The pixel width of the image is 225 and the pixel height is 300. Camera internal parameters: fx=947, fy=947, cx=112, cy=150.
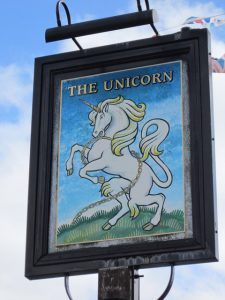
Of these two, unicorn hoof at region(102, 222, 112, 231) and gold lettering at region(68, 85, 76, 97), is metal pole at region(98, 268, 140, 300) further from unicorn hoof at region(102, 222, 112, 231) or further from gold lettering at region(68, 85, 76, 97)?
gold lettering at region(68, 85, 76, 97)

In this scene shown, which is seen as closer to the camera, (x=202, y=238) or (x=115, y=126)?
(x=202, y=238)

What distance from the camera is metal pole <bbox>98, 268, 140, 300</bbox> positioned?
25.5 ft

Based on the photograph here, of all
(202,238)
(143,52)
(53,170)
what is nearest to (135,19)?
(143,52)

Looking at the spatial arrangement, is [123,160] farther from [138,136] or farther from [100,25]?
[100,25]

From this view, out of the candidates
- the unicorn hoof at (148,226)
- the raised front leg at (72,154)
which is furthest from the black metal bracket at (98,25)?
the unicorn hoof at (148,226)

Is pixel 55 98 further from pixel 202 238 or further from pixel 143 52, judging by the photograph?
pixel 202 238

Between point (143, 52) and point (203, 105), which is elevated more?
point (143, 52)

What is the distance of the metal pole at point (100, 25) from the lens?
8914 millimetres

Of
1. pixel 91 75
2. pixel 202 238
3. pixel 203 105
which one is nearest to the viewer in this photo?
pixel 202 238

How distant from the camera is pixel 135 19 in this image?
8953 millimetres

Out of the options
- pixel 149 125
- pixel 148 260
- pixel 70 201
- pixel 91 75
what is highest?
pixel 91 75

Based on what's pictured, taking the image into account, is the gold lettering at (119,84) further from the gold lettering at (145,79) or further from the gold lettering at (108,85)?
the gold lettering at (145,79)

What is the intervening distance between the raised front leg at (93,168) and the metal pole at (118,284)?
3.19 feet

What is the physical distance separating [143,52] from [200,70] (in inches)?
24.8
